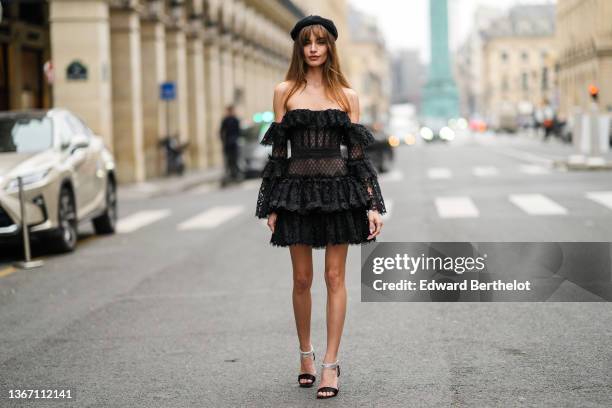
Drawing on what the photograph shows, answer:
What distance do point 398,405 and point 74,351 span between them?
2.62 meters

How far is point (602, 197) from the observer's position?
18.5 meters

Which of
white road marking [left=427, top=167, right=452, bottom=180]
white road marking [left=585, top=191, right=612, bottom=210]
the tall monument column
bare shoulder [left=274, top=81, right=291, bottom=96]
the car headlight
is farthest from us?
the tall monument column

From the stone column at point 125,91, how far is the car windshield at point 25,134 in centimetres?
1424

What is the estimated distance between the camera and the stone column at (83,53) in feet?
85.1

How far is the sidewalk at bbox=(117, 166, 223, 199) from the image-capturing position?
2522cm

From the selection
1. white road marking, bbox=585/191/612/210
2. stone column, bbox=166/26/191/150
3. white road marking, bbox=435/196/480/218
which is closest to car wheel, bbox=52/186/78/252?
white road marking, bbox=435/196/480/218

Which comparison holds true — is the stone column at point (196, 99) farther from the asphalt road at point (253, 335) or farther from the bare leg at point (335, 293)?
the bare leg at point (335, 293)

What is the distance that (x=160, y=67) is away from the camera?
31688 millimetres

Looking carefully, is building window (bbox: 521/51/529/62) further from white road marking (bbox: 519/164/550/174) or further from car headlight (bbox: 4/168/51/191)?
car headlight (bbox: 4/168/51/191)

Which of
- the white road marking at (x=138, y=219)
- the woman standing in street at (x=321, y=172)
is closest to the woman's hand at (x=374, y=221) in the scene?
the woman standing in street at (x=321, y=172)

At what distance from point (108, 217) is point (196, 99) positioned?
2274cm

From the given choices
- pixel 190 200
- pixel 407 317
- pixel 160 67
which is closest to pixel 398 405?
pixel 407 317

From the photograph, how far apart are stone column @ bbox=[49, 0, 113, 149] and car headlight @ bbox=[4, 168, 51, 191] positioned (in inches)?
536

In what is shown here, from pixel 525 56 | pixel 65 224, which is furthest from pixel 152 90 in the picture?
pixel 525 56
